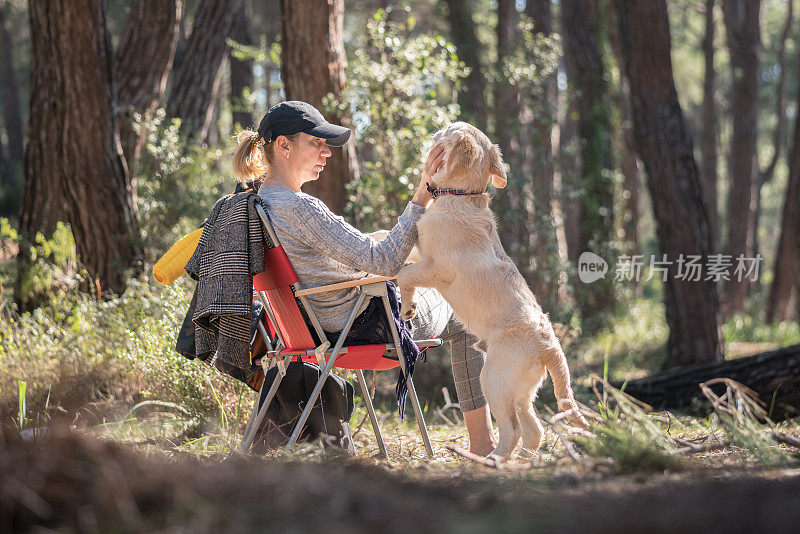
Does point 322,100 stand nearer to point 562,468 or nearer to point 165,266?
point 165,266

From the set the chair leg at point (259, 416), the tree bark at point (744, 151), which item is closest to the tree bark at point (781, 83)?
the tree bark at point (744, 151)

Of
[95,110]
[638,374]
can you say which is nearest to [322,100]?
[95,110]

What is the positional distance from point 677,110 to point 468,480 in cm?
628

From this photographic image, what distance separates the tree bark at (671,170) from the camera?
24.6ft

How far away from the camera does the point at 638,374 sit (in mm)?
8492

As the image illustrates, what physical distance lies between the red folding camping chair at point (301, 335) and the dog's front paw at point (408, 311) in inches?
4.8

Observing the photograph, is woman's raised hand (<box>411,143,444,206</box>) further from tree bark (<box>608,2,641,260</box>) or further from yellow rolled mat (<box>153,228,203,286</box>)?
tree bark (<box>608,2,641,260</box>)

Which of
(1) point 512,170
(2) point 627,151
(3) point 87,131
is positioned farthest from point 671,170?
(2) point 627,151

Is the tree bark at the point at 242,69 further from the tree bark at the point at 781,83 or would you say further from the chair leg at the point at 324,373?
the tree bark at the point at 781,83

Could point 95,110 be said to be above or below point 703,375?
above

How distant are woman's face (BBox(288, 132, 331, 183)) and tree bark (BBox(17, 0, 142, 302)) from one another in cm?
286

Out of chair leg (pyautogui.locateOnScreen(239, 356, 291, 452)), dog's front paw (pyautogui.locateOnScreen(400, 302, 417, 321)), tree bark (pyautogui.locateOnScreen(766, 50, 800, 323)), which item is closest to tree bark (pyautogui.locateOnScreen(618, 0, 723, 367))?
tree bark (pyautogui.locateOnScreen(766, 50, 800, 323))

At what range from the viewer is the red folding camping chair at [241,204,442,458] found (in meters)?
3.43

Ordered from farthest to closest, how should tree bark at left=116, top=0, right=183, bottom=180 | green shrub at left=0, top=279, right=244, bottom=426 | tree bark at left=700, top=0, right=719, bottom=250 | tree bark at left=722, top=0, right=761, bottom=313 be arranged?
tree bark at left=700, top=0, right=719, bottom=250
tree bark at left=722, top=0, right=761, bottom=313
tree bark at left=116, top=0, right=183, bottom=180
green shrub at left=0, top=279, right=244, bottom=426
